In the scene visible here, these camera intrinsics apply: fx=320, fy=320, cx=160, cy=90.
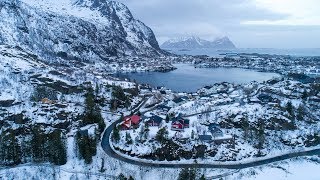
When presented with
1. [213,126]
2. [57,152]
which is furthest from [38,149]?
[213,126]

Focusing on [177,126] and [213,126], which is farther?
[213,126]

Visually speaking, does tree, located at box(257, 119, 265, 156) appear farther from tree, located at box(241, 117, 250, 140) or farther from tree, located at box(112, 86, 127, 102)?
tree, located at box(112, 86, 127, 102)

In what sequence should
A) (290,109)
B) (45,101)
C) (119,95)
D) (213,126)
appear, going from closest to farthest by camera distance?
(213,126) → (290,109) → (45,101) → (119,95)

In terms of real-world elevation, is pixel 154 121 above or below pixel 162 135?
above

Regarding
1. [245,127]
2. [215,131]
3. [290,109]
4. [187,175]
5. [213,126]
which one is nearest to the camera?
[187,175]

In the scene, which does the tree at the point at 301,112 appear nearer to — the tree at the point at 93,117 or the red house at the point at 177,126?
the red house at the point at 177,126

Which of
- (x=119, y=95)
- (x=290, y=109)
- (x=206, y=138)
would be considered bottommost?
(x=206, y=138)

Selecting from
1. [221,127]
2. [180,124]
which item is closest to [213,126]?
[221,127]

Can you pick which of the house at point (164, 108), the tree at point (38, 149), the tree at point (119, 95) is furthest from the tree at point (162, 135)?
the tree at point (119, 95)

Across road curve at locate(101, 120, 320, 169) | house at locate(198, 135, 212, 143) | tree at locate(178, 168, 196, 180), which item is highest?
house at locate(198, 135, 212, 143)

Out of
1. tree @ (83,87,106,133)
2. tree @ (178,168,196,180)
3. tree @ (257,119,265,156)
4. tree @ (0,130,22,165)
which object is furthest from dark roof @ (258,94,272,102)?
tree @ (0,130,22,165)

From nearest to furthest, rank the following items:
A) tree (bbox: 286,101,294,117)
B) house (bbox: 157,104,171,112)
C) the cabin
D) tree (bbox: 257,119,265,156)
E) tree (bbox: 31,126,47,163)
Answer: tree (bbox: 31,126,47,163) < tree (bbox: 257,119,265,156) < tree (bbox: 286,101,294,117) < the cabin < house (bbox: 157,104,171,112)

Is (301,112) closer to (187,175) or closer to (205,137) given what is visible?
(205,137)
